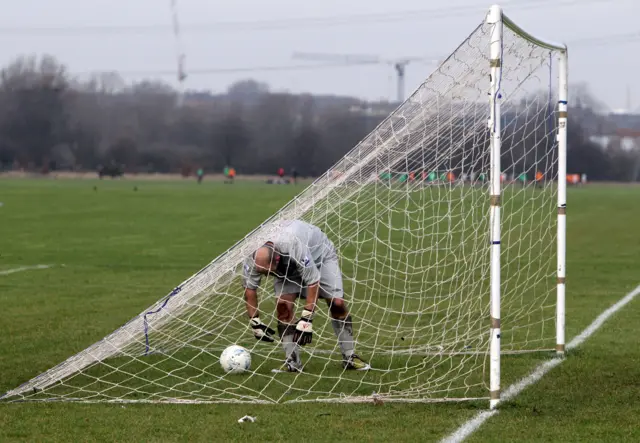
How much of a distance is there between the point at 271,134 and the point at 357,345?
5666 cm

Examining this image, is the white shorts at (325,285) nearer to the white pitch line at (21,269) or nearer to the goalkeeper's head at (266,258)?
the goalkeeper's head at (266,258)

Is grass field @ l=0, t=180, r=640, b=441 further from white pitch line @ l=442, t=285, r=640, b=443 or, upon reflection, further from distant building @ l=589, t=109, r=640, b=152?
distant building @ l=589, t=109, r=640, b=152

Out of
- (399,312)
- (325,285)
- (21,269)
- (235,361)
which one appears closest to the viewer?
(235,361)

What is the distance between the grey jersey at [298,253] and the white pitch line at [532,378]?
186 centimetres

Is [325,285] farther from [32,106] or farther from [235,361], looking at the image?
[32,106]

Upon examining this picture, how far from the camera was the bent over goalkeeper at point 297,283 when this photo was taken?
28.9 feet

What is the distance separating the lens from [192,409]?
760cm

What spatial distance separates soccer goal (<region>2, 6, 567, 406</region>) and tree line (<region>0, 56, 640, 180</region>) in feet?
160

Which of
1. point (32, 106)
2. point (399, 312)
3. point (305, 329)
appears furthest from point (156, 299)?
point (32, 106)

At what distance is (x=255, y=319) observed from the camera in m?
8.85

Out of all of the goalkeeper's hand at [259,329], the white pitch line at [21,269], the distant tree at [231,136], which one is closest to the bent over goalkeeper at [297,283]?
the goalkeeper's hand at [259,329]

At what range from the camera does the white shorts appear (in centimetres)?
923

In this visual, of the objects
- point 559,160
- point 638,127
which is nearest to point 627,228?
point 559,160

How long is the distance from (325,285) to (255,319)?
799mm
